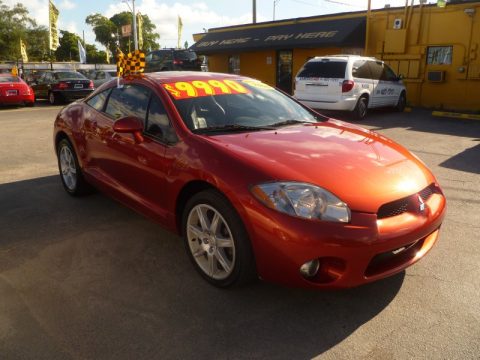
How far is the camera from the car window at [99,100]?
175 inches

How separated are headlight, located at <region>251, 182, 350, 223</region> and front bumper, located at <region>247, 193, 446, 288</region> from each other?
47mm

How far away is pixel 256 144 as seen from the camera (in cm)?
309

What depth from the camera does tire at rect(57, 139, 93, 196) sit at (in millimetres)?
4871

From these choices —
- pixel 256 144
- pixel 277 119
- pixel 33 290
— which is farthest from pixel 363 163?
pixel 33 290

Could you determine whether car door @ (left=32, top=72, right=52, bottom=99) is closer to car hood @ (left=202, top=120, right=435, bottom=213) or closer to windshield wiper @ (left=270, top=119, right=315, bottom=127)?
windshield wiper @ (left=270, top=119, right=315, bottom=127)

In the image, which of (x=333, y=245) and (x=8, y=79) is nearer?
(x=333, y=245)

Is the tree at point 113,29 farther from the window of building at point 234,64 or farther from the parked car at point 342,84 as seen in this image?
the parked car at point 342,84

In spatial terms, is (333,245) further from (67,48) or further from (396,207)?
(67,48)

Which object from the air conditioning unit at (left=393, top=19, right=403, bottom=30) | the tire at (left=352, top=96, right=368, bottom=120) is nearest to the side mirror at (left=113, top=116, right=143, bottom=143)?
the tire at (left=352, top=96, right=368, bottom=120)

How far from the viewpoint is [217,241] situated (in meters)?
2.95

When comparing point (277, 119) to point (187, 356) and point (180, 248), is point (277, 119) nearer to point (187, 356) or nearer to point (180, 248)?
point (180, 248)

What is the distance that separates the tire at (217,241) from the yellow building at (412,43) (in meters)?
13.7

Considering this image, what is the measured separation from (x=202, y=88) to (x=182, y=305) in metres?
1.89

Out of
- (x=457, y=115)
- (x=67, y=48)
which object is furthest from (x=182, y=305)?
(x=67, y=48)
